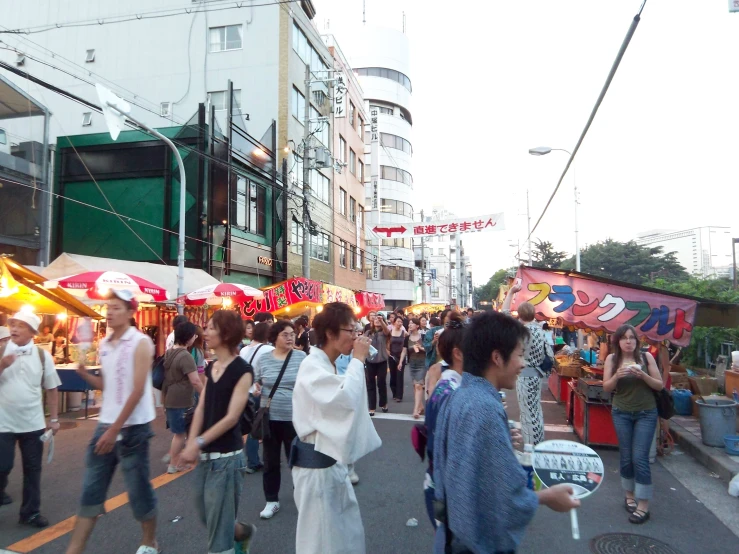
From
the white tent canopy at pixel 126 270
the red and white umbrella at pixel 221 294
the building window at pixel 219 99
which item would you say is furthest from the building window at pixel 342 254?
the red and white umbrella at pixel 221 294

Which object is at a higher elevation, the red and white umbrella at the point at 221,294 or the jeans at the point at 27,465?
the red and white umbrella at the point at 221,294

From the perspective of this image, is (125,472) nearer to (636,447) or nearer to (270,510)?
(270,510)

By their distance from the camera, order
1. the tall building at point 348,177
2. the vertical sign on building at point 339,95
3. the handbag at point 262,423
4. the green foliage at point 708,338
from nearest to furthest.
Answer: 1. the handbag at point 262,423
2. the green foliage at point 708,338
3. the vertical sign on building at point 339,95
4. the tall building at point 348,177

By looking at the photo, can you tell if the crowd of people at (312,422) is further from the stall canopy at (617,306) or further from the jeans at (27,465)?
the stall canopy at (617,306)

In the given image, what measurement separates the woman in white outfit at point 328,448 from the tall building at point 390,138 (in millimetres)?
43789

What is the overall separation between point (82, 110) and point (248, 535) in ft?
83.4

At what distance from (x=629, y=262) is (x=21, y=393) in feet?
133

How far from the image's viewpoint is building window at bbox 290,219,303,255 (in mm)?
25672

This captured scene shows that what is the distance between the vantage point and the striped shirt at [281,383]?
4716mm

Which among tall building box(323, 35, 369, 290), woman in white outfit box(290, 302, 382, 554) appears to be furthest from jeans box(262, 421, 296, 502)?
tall building box(323, 35, 369, 290)

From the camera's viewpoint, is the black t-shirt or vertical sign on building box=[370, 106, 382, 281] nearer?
the black t-shirt

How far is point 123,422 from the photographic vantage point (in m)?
3.47

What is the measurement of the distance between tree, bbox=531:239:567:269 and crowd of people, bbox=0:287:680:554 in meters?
46.7

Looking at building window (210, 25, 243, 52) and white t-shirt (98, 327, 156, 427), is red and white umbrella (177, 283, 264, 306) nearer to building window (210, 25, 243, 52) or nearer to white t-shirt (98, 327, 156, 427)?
white t-shirt (98, 327, 156, 427)
